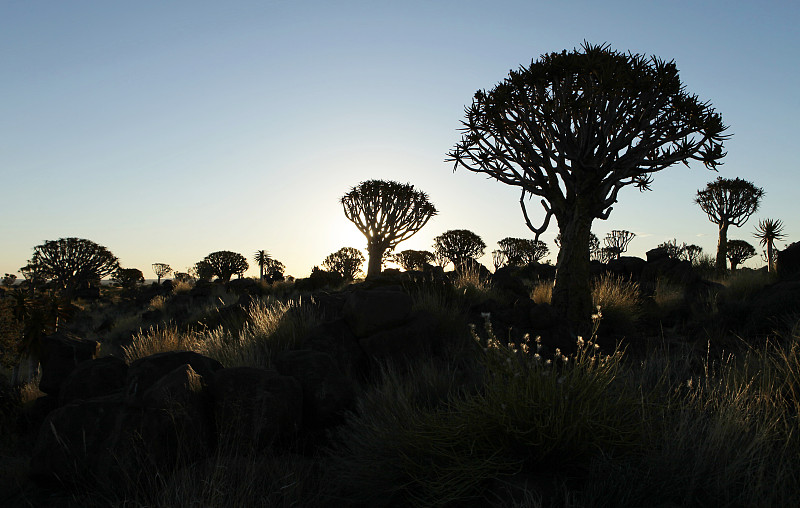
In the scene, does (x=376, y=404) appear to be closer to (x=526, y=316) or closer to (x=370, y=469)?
(x=370, y=469)

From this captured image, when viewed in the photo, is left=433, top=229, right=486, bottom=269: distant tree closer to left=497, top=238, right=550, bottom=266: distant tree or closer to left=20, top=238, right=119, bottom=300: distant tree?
left=497, top=238, right=550, bottom=266: distant tree

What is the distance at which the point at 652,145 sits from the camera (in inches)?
438

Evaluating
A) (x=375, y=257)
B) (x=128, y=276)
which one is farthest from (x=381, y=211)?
(x=128, y=276)

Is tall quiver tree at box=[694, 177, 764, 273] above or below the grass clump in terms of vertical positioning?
above

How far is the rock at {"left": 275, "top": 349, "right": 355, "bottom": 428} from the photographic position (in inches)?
217

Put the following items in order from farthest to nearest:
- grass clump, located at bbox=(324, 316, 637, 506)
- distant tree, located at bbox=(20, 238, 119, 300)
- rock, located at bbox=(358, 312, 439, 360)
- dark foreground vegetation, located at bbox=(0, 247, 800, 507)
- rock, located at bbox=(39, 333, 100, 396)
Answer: distant tree, located at bbox=(20, 238, 119, 300)
rock, located at bbox=(358, 312, 439, 360)
rock, located at bbox=(39, 333, 100, 396)
grass clump, located at bbox=(324, 316, 637, 506)
dark foreground vegetation, located at bbox=(0, 247, 800, 507)

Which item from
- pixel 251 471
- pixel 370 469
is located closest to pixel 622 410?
pixel 370 469

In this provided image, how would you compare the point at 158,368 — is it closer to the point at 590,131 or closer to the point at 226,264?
the point at 590,131

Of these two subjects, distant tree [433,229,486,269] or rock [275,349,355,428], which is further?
distant tree [433,229,486,269]

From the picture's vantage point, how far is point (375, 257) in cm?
2558

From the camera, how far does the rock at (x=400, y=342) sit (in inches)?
291

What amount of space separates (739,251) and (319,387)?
1976 inches

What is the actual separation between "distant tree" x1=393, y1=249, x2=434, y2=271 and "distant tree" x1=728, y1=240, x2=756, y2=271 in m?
27.9

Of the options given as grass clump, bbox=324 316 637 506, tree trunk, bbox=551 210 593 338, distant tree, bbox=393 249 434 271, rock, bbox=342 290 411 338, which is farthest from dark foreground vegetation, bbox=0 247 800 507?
distant tree, bbox=393 249 434 271
